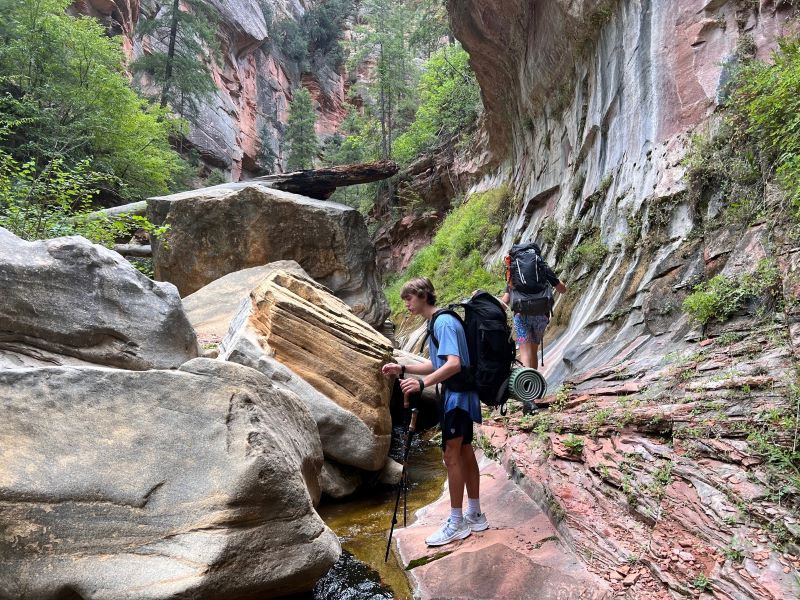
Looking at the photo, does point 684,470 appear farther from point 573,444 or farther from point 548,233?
point 548,233

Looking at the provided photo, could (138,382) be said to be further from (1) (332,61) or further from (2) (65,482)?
(1) (332,61)

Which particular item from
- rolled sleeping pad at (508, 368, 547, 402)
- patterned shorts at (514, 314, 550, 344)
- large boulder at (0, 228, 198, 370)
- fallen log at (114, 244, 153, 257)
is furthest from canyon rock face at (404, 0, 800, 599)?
fallen log at (114, 244, 153, 257)

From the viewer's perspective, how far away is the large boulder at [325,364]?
18.4 ft

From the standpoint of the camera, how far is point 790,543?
2.68 m

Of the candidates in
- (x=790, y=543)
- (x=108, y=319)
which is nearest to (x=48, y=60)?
(x=108, y=319)

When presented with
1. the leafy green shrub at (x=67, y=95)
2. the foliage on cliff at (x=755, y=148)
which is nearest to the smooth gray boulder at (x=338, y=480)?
the foliage on cliff at (x=755, y=148)

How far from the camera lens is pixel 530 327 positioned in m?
7.19

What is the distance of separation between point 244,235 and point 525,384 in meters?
11.3

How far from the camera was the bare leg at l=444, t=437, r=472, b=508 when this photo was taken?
3.95 m

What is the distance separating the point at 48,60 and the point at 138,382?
1978 centimetres

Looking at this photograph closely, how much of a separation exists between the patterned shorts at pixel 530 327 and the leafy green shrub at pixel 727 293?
6.06 ft

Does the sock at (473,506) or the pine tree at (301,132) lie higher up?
the pine tree at (301,132)

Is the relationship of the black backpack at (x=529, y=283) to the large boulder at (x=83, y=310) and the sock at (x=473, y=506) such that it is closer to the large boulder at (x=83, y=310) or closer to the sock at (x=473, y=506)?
the sock at (x=473, y=506)

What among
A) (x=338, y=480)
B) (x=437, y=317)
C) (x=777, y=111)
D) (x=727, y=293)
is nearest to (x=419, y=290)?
(x=437, y=317)
